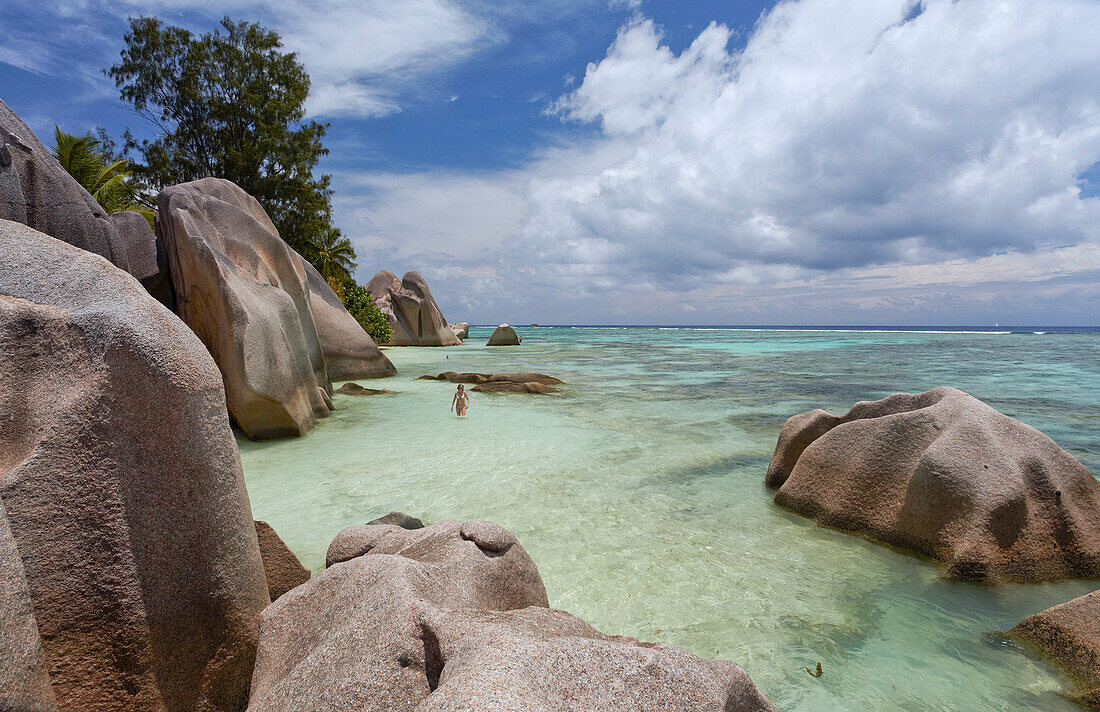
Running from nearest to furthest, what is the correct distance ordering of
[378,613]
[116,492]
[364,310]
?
[378,613] → [116,492] → [364,310]

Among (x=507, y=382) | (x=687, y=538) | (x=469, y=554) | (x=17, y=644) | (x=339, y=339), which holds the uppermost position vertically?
(x=339, y=339)

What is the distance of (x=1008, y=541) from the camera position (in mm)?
4254

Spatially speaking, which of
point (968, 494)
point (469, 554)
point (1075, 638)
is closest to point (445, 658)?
point (469, 554)

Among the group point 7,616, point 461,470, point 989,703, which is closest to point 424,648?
point 7,616

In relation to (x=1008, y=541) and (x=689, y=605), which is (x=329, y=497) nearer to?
(x=689, y=605)

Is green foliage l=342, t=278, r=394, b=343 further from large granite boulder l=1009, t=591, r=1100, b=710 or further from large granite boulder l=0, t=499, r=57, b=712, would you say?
large granite boulder l=1009, t=591, r=1100, b=710

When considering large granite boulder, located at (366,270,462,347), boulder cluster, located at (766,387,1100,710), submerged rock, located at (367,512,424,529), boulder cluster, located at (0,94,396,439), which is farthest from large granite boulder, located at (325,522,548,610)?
large granite boulder, located at (366,270,462,347)

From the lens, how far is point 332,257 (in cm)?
3669

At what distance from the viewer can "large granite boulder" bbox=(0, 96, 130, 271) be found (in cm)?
461

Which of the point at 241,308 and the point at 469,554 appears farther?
the point at 241,308

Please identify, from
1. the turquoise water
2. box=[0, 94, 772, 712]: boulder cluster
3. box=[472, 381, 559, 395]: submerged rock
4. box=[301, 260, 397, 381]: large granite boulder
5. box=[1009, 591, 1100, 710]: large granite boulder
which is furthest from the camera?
box=[301, 260, 397, 381]: large granite boulder

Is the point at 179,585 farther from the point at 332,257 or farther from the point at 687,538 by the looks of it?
the point at 332,257

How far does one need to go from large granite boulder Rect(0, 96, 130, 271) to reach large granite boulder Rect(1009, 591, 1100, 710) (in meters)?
7.81

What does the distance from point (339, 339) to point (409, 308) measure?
21942 millimetres
